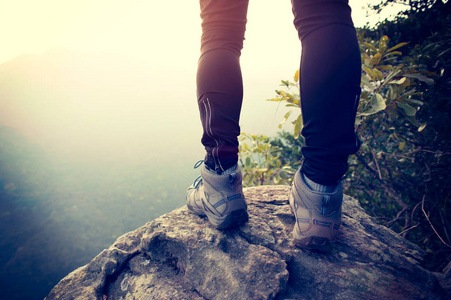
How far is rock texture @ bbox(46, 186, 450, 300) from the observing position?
786 millimetres

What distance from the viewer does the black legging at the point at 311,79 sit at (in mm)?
713

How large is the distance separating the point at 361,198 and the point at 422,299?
1765 millimetres

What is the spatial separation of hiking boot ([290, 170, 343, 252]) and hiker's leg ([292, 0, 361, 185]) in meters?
0.13

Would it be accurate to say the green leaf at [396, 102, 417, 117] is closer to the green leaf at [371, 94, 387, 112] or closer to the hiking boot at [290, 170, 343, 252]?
the green leaf at [371, 94, 387, 112]

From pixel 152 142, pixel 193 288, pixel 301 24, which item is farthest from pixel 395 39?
pixel 152 142

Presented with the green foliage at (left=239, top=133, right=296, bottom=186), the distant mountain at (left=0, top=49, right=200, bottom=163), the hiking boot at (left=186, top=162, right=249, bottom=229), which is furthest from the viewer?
the distant mountain at (left=0, top=49, right=200, bottom=163)

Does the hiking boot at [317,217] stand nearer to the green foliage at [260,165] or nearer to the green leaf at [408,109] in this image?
the green leaf at [408,109]

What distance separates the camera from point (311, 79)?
2.46 feet

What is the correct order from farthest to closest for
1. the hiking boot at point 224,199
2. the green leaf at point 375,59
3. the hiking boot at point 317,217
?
the green leaf at point 375,59 < the hiking boot at point 224,199 < the hiking boot at point 317,217

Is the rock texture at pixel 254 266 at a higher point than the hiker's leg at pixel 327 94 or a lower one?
lower

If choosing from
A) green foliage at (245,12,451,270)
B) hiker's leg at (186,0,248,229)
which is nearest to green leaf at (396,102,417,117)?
green foliage at (245,12,451,270)

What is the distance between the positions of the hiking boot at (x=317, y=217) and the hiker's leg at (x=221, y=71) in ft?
1.30

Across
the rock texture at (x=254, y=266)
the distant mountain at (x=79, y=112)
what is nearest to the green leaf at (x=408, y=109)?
the rock texture at (x=254, y=266)

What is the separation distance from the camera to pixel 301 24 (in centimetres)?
76
